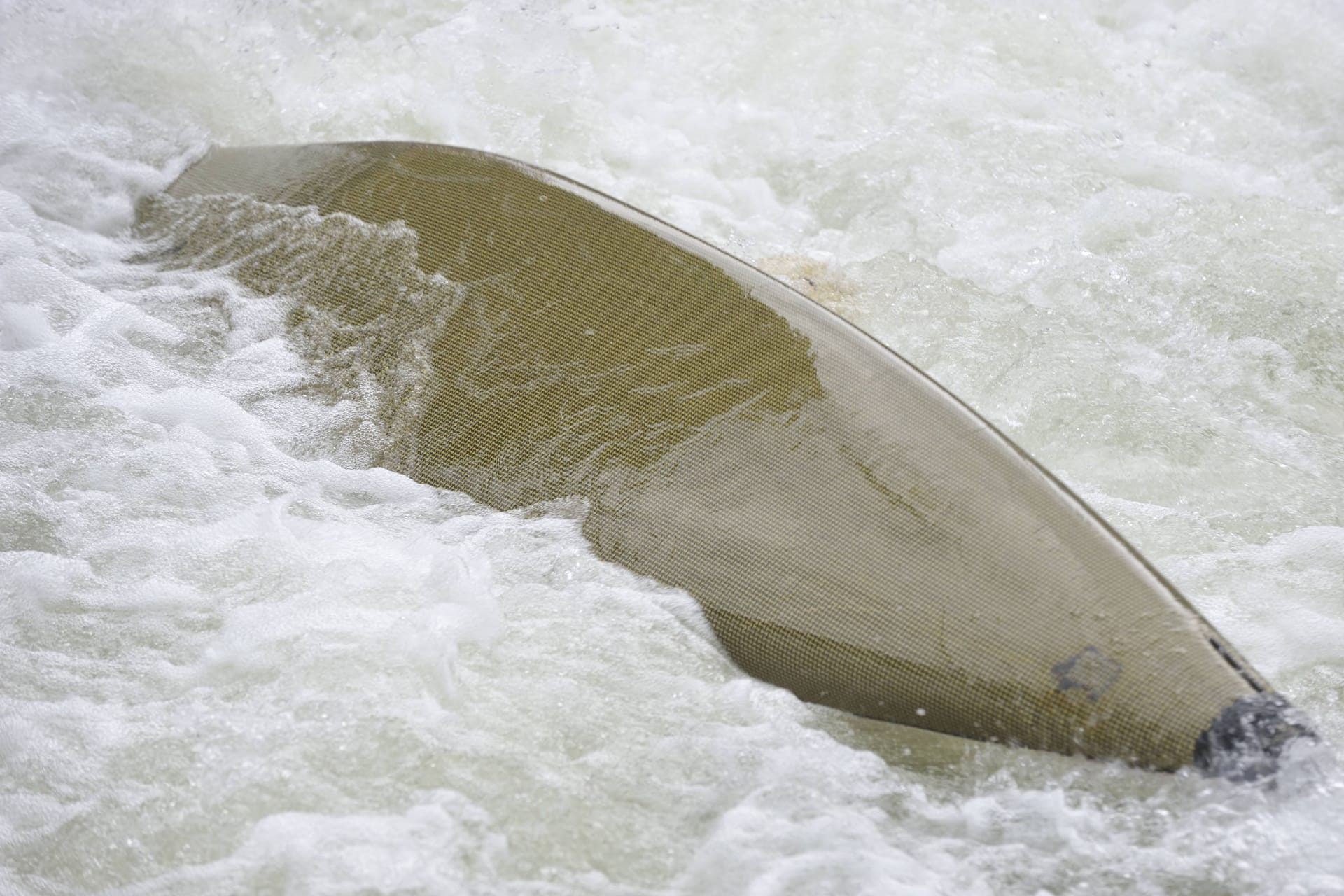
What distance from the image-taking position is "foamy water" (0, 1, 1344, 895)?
46.9 inches

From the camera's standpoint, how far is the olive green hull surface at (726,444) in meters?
1.27

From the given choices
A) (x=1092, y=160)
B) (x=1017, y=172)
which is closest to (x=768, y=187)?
(x=1017, y=172)

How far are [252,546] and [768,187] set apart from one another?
52.8 inches

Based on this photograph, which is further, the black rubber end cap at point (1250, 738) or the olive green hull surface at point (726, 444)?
the olive green hull surface at point (726, 444)

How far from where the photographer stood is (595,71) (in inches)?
108

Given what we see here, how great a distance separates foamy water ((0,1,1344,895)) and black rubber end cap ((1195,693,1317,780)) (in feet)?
0.06

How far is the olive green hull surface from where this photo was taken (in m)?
1.27

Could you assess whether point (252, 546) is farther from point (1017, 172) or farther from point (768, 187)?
point (1017, 172)

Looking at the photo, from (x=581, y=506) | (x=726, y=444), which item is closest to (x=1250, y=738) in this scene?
(x=726, y=444)

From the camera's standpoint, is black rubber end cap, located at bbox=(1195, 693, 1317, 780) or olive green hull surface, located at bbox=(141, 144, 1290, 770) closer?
black rubber end cap, located at bbox=(1195, 693, 1317, 780)

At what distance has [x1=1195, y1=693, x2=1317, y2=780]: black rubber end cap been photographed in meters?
1.17

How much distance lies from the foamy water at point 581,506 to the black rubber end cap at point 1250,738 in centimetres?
2

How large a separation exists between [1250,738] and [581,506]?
73 centimetres

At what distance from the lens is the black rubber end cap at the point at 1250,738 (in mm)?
1166
